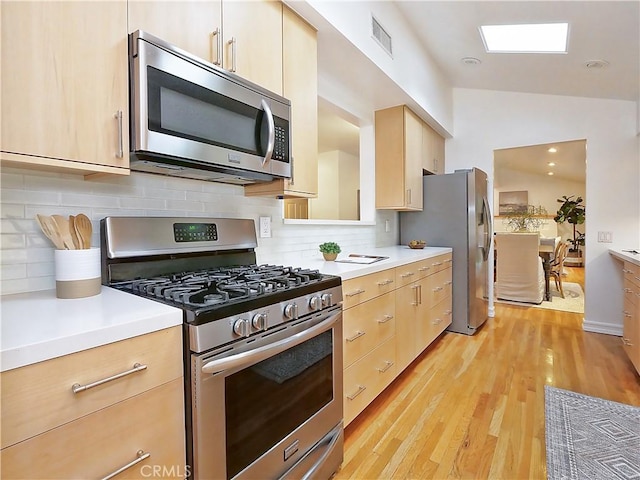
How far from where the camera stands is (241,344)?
109cm

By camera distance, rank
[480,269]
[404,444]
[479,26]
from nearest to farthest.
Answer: [404,444] → [479,26] → [480,269]

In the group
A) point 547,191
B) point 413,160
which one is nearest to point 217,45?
point 413,160

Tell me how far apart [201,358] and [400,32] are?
2935mm

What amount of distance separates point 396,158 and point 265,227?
179 cm

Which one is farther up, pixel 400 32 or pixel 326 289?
pixel 400 32

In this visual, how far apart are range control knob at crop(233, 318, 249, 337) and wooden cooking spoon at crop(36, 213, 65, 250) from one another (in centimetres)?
66

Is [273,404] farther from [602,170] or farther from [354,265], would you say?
[602,170]

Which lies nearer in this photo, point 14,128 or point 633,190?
point 14,128

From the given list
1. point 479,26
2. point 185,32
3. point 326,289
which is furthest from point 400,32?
point 326,289

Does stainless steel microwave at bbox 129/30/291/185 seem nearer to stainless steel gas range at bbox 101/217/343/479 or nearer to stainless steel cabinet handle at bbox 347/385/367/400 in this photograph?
stainless steel gas range at bbox 101/217/343/479

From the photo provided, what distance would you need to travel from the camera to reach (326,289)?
148 centimetres

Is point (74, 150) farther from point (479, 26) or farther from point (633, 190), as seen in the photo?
point (633, 190)

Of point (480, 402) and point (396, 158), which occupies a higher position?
point (396, 158)

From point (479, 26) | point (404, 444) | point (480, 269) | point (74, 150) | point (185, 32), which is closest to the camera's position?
point (74, 150)
